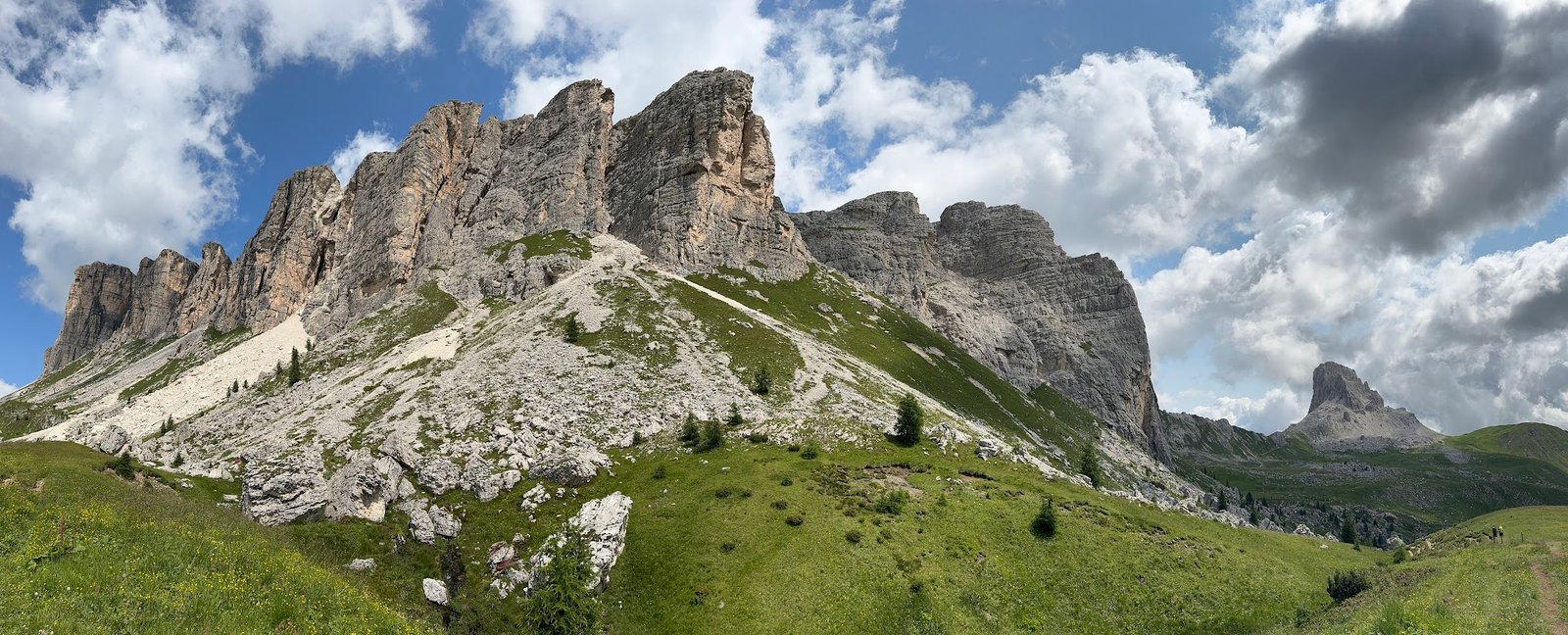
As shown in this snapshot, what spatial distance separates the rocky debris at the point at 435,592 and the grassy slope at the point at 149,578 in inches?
513

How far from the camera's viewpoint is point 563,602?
1484 inches

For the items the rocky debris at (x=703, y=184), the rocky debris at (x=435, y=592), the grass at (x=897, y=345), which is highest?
the rocky debris at (x=703, y=184)

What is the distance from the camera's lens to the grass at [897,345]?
438ft

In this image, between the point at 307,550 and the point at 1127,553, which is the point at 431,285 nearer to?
the point at 307,550

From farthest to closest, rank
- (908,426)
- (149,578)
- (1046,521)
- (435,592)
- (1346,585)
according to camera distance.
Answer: (908,426)
(1046,521)
(1346,585)
(435,592)
(149,578)

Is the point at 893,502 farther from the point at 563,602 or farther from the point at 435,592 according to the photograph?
the point at 435,592

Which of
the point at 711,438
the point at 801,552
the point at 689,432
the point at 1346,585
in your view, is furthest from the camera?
the point at 689,432

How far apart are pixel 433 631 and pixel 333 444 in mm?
47178

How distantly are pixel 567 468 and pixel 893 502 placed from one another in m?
27.3

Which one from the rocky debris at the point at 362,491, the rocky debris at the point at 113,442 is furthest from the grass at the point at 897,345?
the rocky debris at the point at 113,442

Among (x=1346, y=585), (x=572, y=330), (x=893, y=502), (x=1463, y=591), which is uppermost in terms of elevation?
(x=572, y=330)

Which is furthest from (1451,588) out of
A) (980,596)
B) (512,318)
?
(512,318)

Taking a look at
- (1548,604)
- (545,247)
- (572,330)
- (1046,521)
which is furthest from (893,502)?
(545,247)

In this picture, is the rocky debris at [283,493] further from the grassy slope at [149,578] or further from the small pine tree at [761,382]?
the small pine tree at [761,382]
